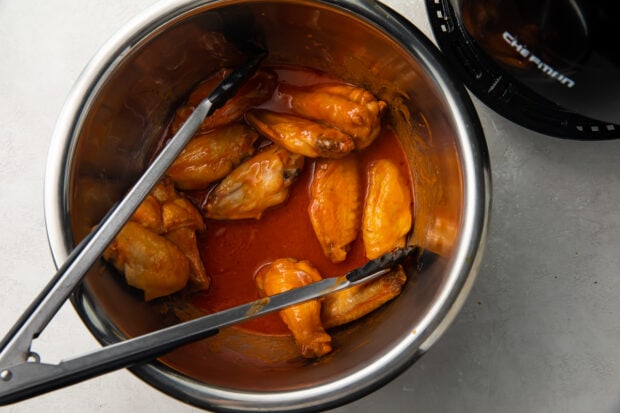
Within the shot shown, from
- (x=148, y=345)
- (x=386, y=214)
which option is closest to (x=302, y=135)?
(x=386, y=214)

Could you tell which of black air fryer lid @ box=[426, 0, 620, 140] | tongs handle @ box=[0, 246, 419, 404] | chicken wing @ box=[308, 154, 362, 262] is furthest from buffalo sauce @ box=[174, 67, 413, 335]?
black air fryer lid @ box=[426, 0, 620, 140]

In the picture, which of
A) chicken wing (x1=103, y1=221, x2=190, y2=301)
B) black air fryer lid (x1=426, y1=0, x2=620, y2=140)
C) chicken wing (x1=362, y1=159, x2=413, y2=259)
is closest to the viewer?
black air fryer lid (x1=426, y1=0, x2=620, y2=140)

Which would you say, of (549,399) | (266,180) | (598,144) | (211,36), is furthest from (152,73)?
(549,399)

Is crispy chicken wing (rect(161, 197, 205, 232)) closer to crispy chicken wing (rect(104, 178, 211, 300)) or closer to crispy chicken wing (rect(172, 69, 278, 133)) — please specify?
crispy chicken wing (rect(104, 178, 211, 300))

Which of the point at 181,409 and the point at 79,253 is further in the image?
the point at 181,409

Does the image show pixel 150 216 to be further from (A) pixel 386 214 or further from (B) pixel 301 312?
(A) pixel 386 214

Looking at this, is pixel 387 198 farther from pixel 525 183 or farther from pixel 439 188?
pixel 525 183

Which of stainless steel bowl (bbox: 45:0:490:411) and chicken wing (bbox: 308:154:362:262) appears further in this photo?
chicken wing (bbox: 308:154:362:262)
